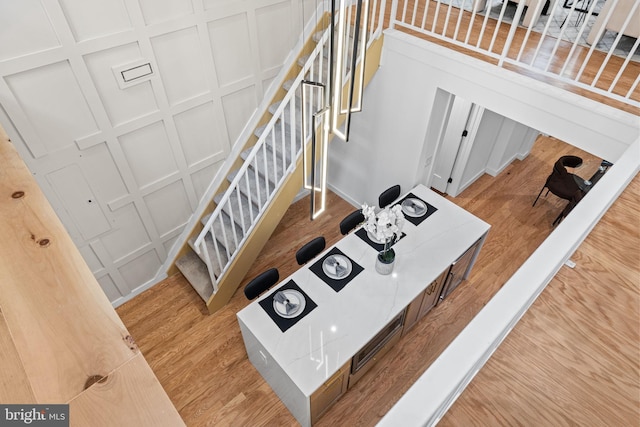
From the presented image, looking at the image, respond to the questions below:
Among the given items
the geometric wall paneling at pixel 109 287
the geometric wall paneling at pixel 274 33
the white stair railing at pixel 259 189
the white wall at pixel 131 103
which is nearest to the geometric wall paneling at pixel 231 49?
the white wall at pixel 131 103

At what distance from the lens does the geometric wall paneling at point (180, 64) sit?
366 cm

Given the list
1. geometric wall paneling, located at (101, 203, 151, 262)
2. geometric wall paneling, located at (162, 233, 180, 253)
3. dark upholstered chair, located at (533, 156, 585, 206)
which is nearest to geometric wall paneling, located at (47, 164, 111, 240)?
geometric wall paneling, located at (101, 203, 151, 262)

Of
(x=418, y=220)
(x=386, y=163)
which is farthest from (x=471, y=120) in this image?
(x=418, y=220)

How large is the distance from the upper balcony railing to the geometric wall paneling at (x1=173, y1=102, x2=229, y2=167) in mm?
2346

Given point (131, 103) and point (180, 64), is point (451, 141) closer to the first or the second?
point (180, 64)

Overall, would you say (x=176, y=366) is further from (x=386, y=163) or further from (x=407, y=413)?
(x=407, y=413)

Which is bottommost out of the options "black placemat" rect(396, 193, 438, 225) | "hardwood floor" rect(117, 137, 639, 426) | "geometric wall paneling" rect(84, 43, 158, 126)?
"hardwood floor" rect(117, 137, 639, 426)

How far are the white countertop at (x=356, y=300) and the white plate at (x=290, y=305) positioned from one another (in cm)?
10

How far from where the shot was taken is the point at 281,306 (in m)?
3.68

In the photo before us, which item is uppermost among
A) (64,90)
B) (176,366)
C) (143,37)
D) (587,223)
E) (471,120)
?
(587,223)

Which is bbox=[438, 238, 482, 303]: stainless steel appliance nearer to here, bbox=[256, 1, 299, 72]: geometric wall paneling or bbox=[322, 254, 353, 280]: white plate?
bbox=[322, 254, 353, 280]: white plate

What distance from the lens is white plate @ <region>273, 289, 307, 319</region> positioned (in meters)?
3.65

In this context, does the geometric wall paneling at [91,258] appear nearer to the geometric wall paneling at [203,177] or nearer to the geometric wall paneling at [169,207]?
the geometric wall paneling at [169,207]

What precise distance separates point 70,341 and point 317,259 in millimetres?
3435
